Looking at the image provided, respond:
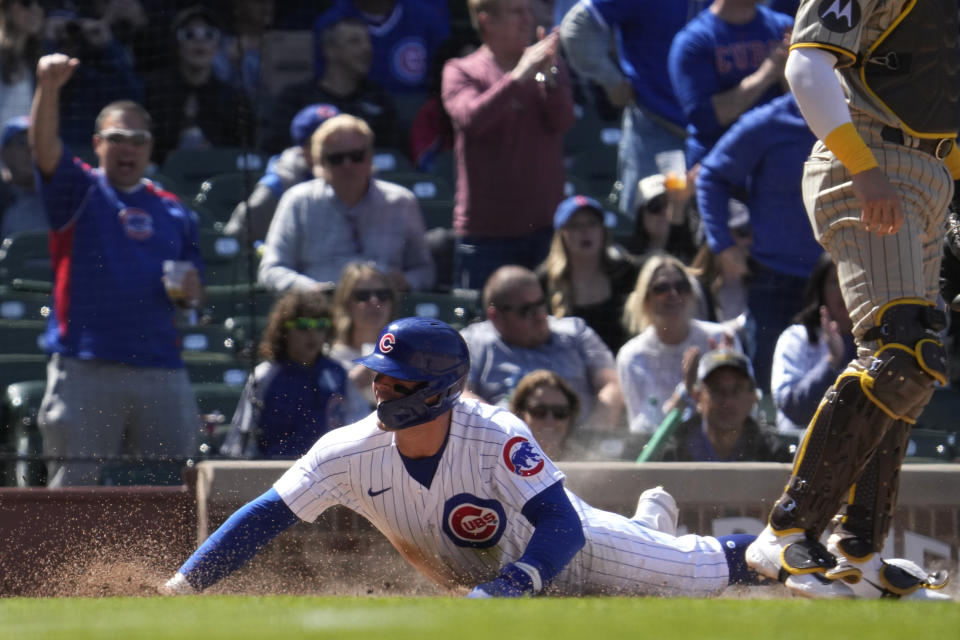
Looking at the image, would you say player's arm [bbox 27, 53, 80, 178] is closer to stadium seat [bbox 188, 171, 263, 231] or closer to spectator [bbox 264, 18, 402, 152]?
spectator [bbox 264, 18, 402, 152]

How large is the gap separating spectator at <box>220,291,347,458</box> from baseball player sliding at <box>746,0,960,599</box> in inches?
100

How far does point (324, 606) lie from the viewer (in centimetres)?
366

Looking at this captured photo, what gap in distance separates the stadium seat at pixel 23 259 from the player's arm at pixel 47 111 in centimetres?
139

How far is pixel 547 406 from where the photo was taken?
20.8 feet

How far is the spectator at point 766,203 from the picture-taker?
7.15 metres

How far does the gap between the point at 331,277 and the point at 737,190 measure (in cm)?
211

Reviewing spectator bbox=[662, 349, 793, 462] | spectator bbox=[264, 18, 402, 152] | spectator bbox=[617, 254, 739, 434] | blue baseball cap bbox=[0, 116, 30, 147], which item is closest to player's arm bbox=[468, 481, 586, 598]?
spectator bbox=[662, 349, 793, 462]

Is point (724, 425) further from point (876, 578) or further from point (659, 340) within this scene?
point (876, 578)

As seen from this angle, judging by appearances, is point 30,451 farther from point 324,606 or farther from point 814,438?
point 814,438

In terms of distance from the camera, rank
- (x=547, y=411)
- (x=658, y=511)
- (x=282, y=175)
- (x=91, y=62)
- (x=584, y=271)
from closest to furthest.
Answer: (x=658, y=511) < (x=547, y=411) < (x=584, y=271) < (x=282, y=175) < (x=91, y=62)

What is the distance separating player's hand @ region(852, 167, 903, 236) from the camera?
156 inches

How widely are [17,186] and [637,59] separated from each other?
3.62 metres

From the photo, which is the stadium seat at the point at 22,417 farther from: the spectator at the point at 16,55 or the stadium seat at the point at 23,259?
the spectator at the point at 16,55

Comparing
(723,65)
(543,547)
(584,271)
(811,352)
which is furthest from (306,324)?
(723,65)
